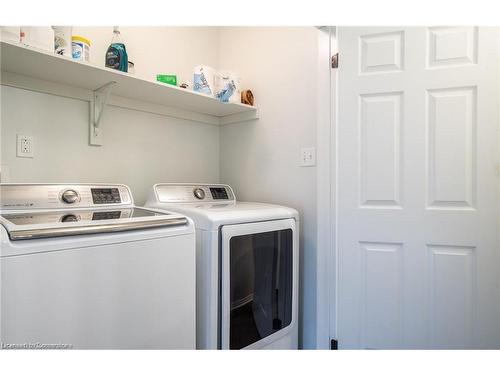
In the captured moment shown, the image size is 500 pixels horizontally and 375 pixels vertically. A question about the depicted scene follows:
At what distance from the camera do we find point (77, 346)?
0.97 m

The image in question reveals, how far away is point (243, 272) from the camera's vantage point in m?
1.50

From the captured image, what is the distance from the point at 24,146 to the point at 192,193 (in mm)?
909

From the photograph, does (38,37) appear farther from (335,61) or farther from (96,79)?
(335,61)

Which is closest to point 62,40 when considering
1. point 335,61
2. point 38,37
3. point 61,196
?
point 38,37

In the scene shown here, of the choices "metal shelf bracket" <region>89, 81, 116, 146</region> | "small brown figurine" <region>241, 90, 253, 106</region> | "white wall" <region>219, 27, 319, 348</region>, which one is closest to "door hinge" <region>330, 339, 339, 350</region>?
"white wall" <region>219, 27, 319, 348</region>

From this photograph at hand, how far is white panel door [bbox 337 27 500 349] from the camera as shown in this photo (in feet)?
4.76

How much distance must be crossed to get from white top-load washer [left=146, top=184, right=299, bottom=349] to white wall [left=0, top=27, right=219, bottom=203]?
0.98ft

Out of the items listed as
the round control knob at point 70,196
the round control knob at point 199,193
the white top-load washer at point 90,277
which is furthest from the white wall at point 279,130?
the round control knob at point 70,196

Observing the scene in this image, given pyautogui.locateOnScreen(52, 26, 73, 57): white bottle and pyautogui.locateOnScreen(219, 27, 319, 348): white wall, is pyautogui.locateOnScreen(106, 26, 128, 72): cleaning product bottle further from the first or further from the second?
pyautogui.locateOnScreen(219, 27, 319, 348): white wall

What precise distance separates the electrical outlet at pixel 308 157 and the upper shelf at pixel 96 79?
505 millimetres
